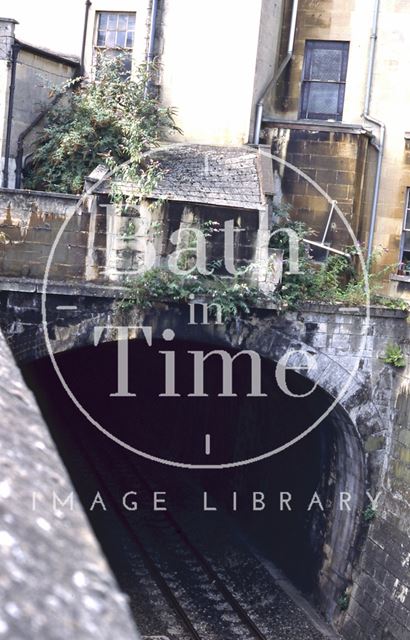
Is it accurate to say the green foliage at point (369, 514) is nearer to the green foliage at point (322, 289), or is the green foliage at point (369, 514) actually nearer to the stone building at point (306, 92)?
the green foliage at point (322, 289)

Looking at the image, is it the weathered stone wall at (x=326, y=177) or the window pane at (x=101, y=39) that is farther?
the window pane at (x=101, y=39)

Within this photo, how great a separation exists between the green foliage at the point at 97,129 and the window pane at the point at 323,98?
8.76ft

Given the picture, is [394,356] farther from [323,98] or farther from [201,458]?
[201,458]

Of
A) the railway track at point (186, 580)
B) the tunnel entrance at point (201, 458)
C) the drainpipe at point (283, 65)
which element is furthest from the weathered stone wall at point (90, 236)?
the railway track at point (186, 580)

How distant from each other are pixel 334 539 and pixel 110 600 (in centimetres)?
1189

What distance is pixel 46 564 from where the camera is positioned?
11.0 ft

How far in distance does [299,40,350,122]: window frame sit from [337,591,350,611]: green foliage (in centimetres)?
838

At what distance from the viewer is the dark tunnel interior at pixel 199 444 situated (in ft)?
51.1

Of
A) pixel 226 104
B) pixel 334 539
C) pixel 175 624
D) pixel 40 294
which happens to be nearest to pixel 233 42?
pixel 226 104

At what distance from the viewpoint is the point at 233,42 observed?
55.9 feet

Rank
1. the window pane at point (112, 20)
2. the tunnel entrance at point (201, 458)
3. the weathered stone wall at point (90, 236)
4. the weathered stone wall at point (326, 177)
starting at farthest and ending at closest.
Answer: the window pane at point (112, 20) → the weathered stone wall at point (326, 177) → the tunnel entrance at point (201, 458) → the weathered stone wall at point (90, 236)

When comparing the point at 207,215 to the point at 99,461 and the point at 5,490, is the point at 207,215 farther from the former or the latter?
the point at 5,490

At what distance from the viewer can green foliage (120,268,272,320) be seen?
43.2 feet

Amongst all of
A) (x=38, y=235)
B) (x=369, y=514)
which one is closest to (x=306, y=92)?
(x=38, y=235)
